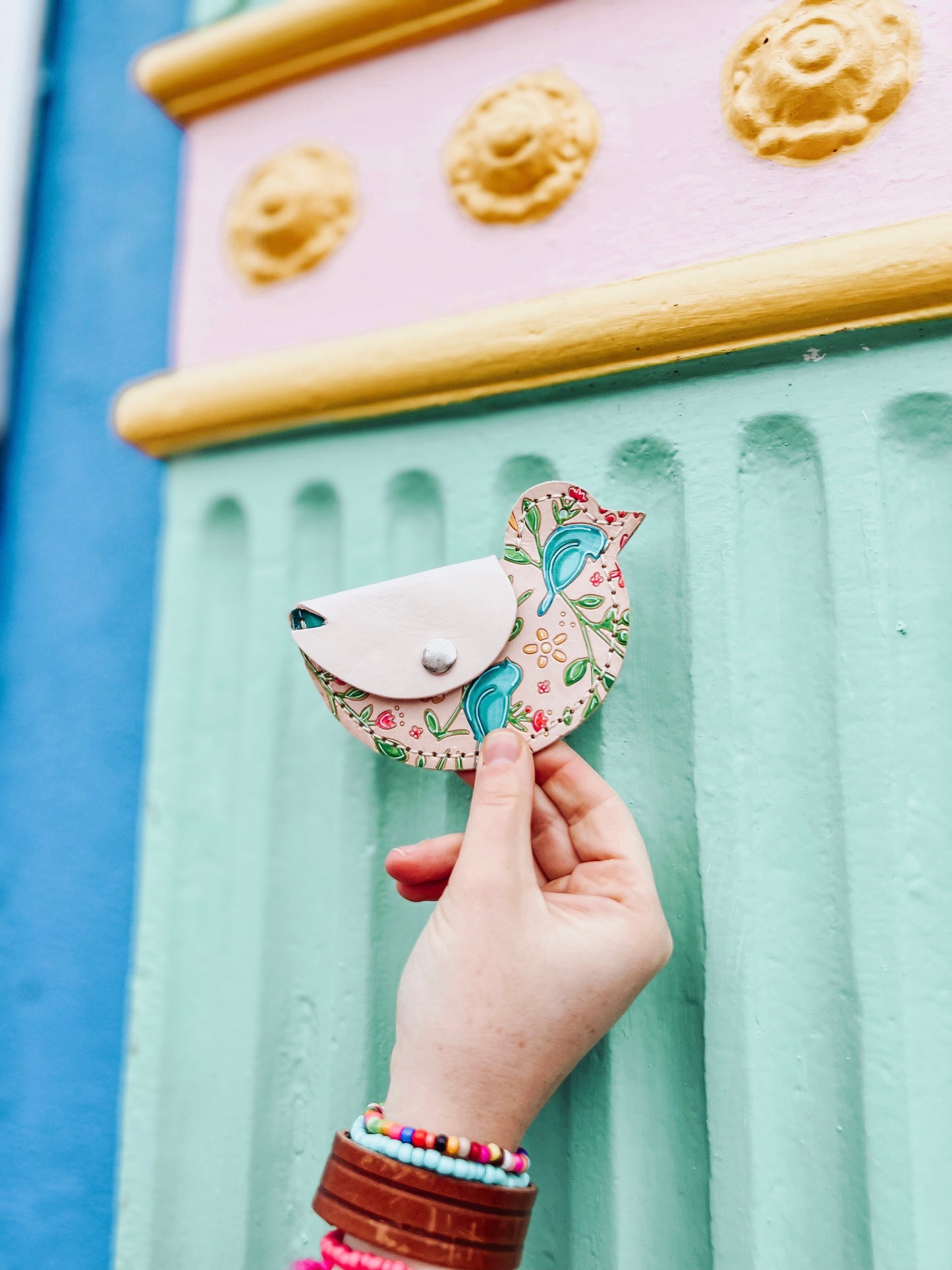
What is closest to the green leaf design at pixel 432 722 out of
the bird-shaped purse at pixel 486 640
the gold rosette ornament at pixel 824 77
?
the bird-shaped purse at pixel 486 640

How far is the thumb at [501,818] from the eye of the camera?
1.70 feet

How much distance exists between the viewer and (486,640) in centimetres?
59

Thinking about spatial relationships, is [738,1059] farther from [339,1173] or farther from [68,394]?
[68,394]

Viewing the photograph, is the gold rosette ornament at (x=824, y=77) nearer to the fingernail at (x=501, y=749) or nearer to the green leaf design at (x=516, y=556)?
the green leaf design at (x=516, y=556)

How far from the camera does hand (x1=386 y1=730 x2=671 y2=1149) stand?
0.50 metres

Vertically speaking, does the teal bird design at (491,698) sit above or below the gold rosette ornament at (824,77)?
below

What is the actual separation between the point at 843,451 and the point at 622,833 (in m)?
0.28

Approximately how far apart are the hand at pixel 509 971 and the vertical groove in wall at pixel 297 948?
0.54 ft

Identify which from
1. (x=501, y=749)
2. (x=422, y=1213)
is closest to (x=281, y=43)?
(x=501, y=749)

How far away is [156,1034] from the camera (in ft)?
2.33

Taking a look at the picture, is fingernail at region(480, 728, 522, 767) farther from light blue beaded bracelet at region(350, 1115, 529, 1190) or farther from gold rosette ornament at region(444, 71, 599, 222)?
gold rosette ornament at region(444, 71, 599, 222)

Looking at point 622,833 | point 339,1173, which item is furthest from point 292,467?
point 339,1173

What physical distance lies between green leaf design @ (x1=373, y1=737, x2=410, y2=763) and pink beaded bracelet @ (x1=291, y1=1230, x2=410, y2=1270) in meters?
0.26

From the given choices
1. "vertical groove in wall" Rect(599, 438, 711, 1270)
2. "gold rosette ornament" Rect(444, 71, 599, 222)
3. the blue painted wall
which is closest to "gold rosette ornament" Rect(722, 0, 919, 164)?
"gold rosette ornament" Rect(444, 71, 599, 222)
